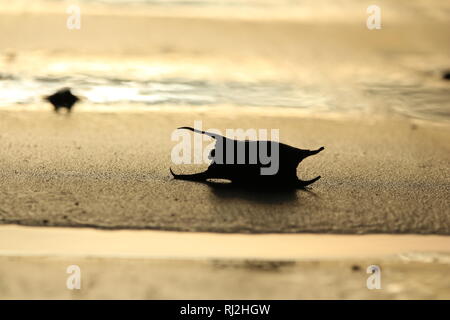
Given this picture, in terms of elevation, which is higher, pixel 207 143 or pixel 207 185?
pixel 207 143

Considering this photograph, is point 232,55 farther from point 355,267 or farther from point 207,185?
point 355,267

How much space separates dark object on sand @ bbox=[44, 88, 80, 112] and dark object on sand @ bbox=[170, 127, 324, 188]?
44.5 inches

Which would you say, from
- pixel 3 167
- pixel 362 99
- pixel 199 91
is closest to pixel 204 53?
pixel 199 91

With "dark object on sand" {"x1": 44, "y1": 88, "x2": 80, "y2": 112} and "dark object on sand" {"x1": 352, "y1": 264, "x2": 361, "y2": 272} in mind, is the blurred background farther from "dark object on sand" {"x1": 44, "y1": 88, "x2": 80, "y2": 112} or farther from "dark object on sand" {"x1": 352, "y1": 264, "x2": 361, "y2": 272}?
"dark object on sand" {"x1": 352, "y1": 264, "x2": 361, "y2": 272}

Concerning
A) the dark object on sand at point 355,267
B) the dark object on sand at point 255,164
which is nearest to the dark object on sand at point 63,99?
the dark object on sand at point 255,164

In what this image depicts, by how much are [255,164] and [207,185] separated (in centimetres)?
19

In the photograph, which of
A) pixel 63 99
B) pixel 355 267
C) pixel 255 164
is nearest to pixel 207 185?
pixel 255 164

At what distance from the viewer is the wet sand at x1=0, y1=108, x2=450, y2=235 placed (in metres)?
2.25

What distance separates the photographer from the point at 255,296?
1.81m

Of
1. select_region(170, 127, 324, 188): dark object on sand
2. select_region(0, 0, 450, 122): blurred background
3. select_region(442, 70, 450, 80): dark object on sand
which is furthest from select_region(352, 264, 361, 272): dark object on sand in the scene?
select_region(442, 70, 450, 80): dark object on sand

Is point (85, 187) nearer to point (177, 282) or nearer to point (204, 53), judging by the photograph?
point (177, 282)

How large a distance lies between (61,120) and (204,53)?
1322mm

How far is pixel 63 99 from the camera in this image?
11.4 ft

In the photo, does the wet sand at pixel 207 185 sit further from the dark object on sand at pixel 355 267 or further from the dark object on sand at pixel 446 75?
the dark object on sand at pixel 446 75
